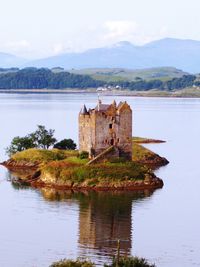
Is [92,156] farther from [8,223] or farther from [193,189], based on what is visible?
[8,223]

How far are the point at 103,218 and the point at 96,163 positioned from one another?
612 inches

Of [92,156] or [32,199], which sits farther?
[92,156]

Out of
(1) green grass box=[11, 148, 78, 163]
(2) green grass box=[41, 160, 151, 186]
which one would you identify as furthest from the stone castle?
(1) green grass box=[11, 148, 78, 163]

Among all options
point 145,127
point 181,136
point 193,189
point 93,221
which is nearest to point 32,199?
point 93,221

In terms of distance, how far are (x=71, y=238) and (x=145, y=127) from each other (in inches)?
3738

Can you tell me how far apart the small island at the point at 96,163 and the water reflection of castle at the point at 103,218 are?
226 cm

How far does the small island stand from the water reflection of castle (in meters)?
2.26

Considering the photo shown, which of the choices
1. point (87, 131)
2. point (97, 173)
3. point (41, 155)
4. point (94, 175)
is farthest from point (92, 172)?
point (41, 155)

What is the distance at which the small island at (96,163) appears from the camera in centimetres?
7025

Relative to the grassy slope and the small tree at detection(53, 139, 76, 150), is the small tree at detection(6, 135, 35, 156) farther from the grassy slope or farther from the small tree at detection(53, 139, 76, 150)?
the grassy slope

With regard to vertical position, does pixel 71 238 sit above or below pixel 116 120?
below

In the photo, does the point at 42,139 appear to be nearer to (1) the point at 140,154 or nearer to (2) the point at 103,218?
(1) the point at 140,154

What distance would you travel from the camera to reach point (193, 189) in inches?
2751

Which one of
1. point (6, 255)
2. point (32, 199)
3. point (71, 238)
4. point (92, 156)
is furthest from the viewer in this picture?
point (92, 156)
